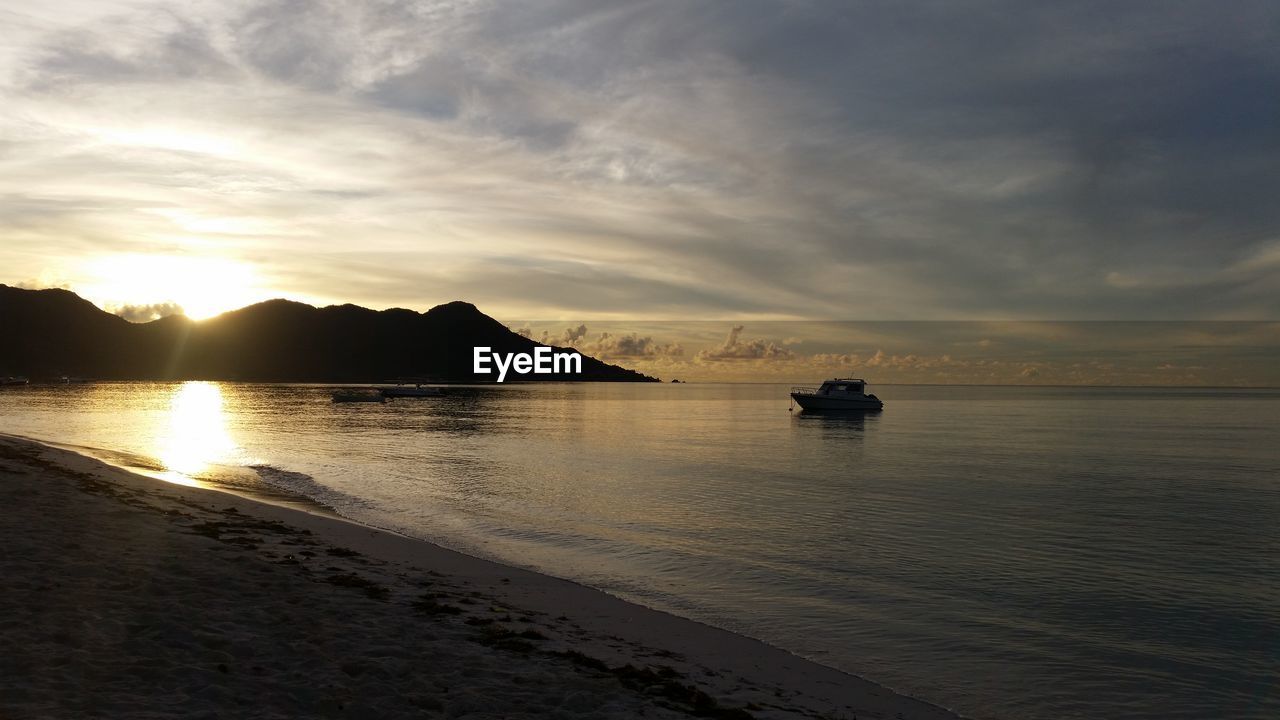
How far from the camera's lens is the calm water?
13.5 metres

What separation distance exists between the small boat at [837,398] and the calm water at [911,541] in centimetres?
5506

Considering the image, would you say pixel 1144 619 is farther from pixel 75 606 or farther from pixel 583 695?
pixel 75 606

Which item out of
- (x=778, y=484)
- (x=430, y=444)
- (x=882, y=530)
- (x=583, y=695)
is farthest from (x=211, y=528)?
(x=430, y=444)

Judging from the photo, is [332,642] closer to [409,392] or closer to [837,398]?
[837,398]

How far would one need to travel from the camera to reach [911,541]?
24469 millimetres

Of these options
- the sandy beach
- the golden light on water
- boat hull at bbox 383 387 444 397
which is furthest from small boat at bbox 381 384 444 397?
the sandy beach

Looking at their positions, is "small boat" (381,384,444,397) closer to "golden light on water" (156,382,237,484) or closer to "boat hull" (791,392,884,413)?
"golden light on water" (156,382,237,484)

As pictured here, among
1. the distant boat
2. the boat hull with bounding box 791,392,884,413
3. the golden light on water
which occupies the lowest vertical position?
the golden light on water

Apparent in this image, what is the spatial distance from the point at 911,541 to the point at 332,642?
1914 centimetres

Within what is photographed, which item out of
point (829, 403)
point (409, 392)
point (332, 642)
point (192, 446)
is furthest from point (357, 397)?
point (332, 642)

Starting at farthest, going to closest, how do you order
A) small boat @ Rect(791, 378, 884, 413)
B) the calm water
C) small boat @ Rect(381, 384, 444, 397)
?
small boat @ Rect(381, 384, 444, 397)
small boat @ Rect(791, 378, 884, 413)
the calm water

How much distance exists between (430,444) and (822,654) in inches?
1960

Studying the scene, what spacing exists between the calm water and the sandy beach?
96.8 inches

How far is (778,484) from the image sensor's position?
38969mm
